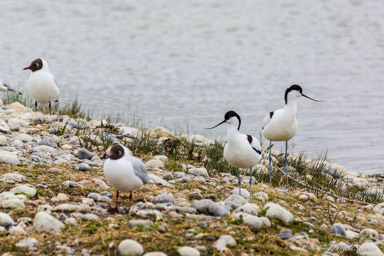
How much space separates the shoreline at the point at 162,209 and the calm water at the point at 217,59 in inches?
198

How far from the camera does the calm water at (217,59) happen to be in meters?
15.7

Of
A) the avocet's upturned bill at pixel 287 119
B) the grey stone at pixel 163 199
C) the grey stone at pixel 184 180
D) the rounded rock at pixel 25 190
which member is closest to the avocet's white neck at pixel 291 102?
the avocet's upturned bill at pixel 287 119

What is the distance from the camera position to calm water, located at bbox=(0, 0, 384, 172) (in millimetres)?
15693

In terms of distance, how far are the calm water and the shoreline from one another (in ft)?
16.5

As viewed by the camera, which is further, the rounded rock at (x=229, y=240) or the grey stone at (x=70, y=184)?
the grey stone at (x=70, y=184)

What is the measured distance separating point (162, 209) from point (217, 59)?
17.9 metres

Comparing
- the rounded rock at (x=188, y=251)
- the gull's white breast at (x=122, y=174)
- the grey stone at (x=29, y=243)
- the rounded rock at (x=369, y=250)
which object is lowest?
the rounded rock at (x=369, y=250)

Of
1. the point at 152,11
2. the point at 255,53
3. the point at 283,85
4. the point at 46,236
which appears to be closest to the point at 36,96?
the point at 46,236

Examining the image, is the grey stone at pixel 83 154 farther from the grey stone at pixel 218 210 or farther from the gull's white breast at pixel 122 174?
the grey stone at pixel 218 210

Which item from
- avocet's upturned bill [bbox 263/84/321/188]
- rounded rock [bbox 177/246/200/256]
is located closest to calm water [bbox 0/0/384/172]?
avocet's upturned bill [bbox 263/84/321/188]

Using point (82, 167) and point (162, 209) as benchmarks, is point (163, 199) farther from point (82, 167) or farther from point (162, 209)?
point (82, 167)

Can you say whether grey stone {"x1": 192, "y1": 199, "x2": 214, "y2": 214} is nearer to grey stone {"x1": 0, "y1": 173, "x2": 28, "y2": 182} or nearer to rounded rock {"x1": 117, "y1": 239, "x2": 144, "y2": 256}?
rounded rock {"x1": 117, "y1": 239, "x2": 144, "y2": 256}

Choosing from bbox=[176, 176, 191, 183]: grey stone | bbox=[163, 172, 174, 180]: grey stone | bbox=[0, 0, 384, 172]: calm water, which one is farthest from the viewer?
bbox=[0, 0, 384, 172]: calm water

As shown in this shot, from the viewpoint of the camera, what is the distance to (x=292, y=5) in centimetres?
3662
